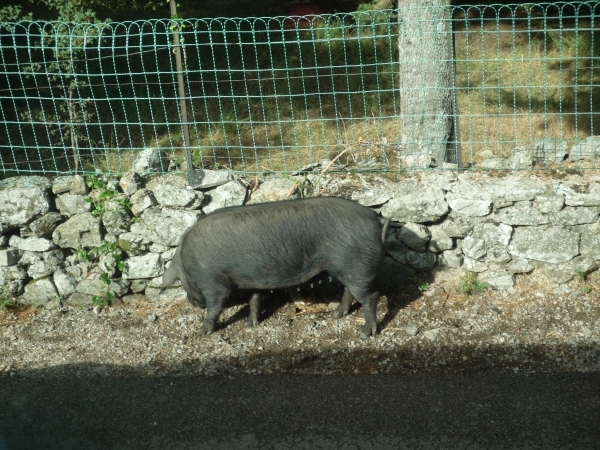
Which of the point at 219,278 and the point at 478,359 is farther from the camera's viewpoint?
the point at 219,278

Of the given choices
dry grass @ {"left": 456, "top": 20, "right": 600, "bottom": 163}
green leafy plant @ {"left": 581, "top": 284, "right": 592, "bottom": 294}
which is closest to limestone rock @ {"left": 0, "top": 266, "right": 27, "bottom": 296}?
dry grass @ {"left": 456, "top": 20, "right": 600, "bottom": 163}

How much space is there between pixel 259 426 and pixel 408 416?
40.0 inches

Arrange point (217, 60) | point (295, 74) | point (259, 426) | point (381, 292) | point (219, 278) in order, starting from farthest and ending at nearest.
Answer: point (217, 60) < point (295, 74) < point (381, 292) < point (219, 278) < point (259, 426)

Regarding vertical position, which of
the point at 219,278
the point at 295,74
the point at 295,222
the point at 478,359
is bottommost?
the point at 478,359

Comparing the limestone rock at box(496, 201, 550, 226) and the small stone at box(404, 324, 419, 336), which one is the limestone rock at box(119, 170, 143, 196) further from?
the limestone rock at box(496, 201, 550, 226)

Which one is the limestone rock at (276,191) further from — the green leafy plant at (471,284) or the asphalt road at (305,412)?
the asphalt road at (305,412)

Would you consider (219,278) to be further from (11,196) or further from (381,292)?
(11,196)

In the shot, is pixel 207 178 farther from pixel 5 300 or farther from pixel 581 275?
pixel 581 275

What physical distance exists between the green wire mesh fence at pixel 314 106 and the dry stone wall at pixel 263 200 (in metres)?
0.31

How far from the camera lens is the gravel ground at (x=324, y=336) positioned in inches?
218

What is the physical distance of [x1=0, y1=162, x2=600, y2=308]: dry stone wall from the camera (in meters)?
6.34

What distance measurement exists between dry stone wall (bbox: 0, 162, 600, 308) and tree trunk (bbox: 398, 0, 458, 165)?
404mm

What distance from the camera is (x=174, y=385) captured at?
17.6ft

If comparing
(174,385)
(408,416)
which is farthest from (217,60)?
(408,416)
